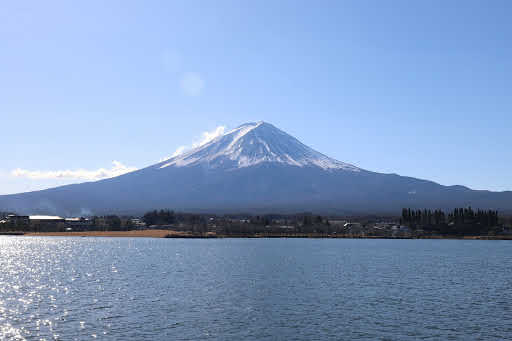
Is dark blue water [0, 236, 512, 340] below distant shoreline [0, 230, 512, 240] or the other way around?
below

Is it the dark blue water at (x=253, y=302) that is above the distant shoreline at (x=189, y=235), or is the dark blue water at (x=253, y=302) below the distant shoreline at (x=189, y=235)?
below

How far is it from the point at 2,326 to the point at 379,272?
44478 mm

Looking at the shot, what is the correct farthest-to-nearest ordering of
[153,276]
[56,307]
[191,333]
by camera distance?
[153,276], [56,307], [191,333]

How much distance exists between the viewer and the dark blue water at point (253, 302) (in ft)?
108

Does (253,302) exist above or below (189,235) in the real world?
below

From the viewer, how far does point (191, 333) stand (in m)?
32.0

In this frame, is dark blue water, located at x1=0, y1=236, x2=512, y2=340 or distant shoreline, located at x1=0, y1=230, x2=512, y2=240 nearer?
dark blue water, located at x1=0, y1=236, x2=512, y2=340

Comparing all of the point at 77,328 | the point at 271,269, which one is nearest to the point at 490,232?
the point at 271,269

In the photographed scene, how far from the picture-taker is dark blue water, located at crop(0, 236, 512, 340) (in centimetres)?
3278

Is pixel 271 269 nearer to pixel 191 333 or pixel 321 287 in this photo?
pixel 321 287

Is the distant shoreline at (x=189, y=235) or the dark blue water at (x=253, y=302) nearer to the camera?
the dark blue water at (x=253, y=302)

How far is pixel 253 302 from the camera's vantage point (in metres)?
43.1

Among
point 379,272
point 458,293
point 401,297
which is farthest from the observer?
point 379,272

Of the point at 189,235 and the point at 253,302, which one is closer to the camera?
the point at 253,302
